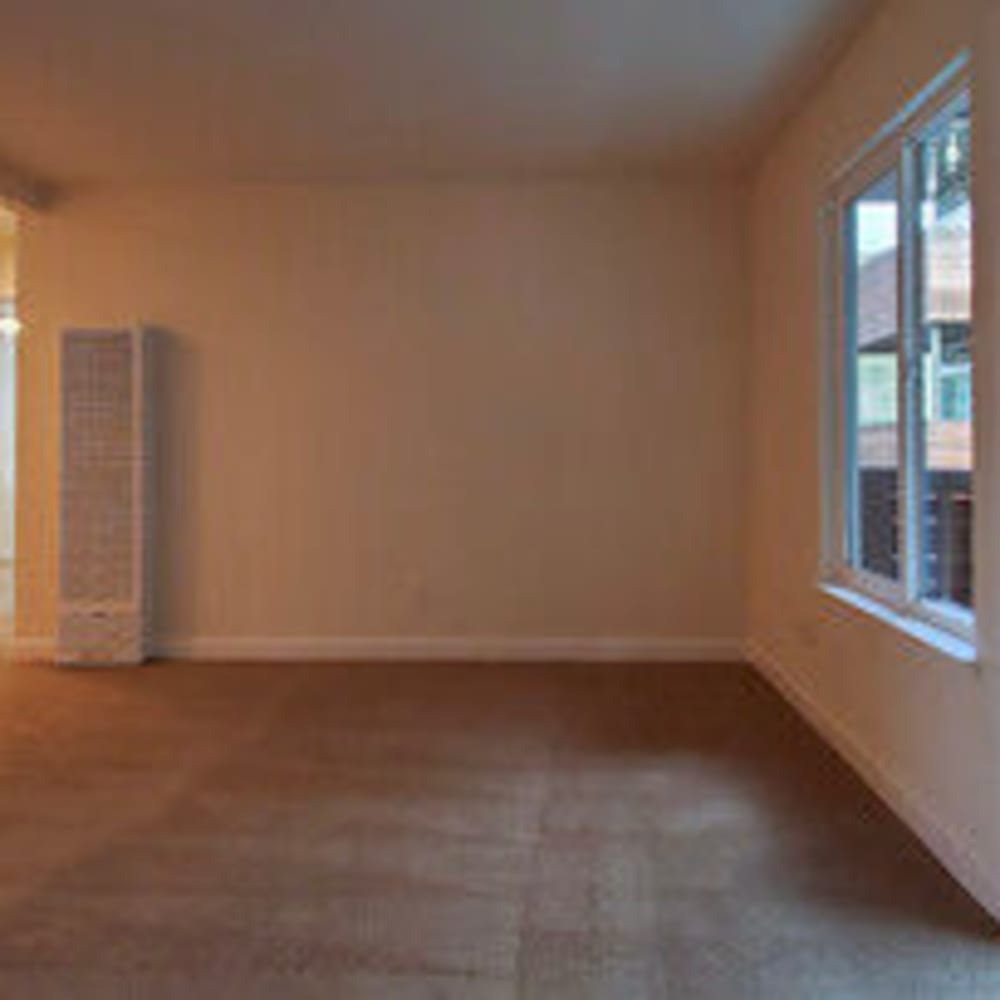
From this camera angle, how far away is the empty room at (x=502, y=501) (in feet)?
8.12

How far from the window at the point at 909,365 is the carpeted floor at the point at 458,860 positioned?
769 millimetres

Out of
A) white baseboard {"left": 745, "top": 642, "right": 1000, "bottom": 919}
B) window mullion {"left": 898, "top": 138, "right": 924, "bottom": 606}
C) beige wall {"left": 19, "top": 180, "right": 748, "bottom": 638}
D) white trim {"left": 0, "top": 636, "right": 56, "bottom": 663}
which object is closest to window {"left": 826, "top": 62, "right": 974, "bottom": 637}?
window mullion {"left": 898, "top": 138, "right": 924, "bottom": 606}

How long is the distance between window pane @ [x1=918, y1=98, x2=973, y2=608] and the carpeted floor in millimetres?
815

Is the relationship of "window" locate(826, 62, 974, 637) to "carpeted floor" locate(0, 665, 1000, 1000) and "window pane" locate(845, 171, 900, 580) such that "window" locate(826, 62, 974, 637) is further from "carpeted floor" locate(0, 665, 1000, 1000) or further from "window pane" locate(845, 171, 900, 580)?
"carpeted floor" locate(0, 665, 1000, 1000)

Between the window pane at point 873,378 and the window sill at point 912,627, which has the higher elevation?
the window pane at point 873,378

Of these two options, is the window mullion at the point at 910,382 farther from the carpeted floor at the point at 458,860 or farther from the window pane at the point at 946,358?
the carpeted floor at the point at 458,860

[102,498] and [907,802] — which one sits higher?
[102,498]

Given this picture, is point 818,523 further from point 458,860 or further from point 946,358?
point 458,860

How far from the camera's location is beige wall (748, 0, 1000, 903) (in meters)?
2.54

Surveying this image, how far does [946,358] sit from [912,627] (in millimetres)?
812

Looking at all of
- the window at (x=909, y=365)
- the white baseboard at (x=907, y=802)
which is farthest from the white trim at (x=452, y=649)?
the window at (x=909, y=365)

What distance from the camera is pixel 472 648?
547 cm

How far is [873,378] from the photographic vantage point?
3.73 m

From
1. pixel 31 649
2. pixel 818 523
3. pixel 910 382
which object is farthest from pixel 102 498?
pixel 910 382
